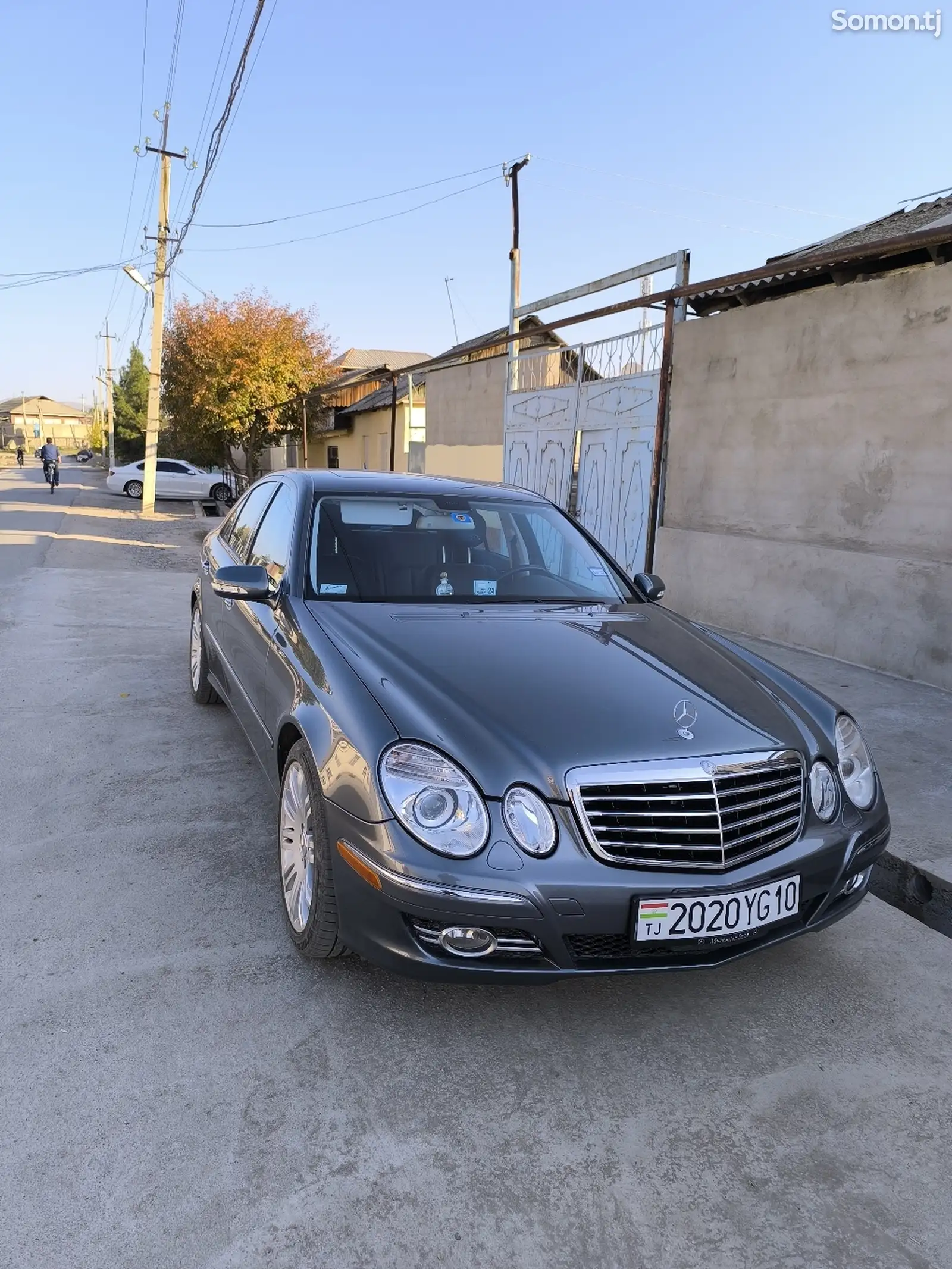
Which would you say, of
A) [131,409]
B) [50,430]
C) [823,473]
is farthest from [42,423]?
[823,473]

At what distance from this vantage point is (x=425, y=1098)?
2217 mm

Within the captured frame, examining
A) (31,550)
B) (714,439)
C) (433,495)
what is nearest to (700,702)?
(433,495)

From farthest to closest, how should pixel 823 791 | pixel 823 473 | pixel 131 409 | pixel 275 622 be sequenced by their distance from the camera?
pixel 131 409 < pixel 823 473 < pixel 275 622 < pixel 823 791

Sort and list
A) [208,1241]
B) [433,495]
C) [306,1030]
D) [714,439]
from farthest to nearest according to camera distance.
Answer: [714,439] → [433,495] → [306,1030] → [208,1241]

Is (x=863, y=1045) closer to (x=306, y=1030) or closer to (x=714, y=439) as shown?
(x=306, y=1030)

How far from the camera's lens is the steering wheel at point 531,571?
379 cm

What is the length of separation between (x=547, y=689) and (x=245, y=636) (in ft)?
5.87

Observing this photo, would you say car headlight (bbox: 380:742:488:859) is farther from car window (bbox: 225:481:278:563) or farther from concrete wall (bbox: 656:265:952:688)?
concrete wall (bbox: 656:265:952:688)

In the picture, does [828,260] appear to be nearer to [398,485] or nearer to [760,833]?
[398,485]

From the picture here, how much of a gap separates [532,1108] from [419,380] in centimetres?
2126

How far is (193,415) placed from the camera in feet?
84.4

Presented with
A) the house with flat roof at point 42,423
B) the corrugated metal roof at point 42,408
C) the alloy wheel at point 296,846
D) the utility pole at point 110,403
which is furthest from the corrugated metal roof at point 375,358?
the corrugated metal roof at point 42,408

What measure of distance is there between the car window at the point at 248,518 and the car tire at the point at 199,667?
2.02ft

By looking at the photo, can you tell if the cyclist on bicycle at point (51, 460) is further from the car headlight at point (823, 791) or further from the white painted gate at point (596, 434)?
the car headlight at point (823, 791)
